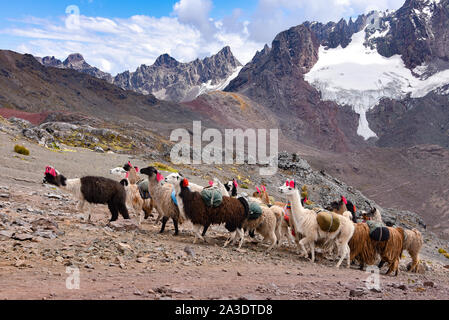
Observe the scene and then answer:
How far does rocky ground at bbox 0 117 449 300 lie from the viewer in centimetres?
552

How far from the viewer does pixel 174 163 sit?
35.6m

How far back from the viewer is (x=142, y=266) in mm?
6980

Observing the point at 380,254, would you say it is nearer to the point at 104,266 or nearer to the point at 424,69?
the point at 104,266

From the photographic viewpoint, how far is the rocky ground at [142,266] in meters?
5.52

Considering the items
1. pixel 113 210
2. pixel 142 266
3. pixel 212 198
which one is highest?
pixel 212 198

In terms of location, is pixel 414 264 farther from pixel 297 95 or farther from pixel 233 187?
pixel 297 95

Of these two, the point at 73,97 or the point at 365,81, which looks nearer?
the point at 73,97

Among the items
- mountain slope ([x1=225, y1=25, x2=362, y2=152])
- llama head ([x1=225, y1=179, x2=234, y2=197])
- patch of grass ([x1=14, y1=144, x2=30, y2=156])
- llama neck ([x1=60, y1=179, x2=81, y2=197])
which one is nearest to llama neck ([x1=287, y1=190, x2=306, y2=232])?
llama head ([x1=225, y1=179, x2=234, y2=197])

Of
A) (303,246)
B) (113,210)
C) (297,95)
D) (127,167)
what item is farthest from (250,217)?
(297,95)

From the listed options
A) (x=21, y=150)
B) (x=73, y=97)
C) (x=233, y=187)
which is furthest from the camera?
(x=73, y=97)

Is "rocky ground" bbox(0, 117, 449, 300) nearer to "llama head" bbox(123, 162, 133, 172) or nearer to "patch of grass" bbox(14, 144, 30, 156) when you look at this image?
"llama head" bbox(123, 162, 133, 172)

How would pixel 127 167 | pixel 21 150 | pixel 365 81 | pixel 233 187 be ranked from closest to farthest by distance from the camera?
pixel 233 187 < pixel 127 167 < pixel 21 150 < pixel 365 81

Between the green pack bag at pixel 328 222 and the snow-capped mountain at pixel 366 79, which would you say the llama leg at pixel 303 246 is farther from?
the snow-capped mountain at pixel 366 79
